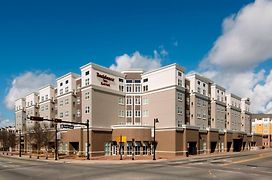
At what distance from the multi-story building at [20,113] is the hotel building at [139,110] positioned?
32750 millimetres

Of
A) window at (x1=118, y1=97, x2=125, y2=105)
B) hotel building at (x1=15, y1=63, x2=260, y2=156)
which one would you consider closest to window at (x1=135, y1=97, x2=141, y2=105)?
hotel building at (x1=15, y1=63, x2=260, y2=156)

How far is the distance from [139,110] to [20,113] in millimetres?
57799

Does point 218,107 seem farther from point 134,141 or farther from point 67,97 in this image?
point 67,97

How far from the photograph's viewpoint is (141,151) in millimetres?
72875

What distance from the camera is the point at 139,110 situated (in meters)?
80.4

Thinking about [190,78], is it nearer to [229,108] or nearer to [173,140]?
[173,140]

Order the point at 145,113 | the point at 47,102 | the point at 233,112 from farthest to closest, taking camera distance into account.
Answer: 1. the point at 233,112
2. the point at 47,102
3. the point at 145,113

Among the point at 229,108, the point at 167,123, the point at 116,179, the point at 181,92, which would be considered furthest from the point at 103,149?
the point at 229,108

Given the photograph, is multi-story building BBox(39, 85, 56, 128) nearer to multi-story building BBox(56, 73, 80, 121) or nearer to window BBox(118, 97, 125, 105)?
multi-story building BBox(56, 73, 80, 121)

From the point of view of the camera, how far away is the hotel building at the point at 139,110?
71.4 m

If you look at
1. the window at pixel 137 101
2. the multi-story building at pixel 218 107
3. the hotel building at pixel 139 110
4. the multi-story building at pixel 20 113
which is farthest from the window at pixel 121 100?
the multi-story building at pixel 20 113

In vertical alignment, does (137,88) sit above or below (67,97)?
above

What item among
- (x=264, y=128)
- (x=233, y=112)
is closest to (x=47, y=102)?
(x=233, y=112)

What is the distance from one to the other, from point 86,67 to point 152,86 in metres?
16.4
